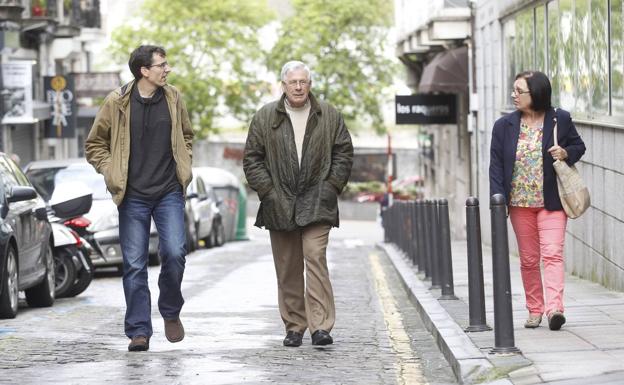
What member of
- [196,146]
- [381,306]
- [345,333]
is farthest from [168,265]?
[196,146]

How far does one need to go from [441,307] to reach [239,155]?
196ft

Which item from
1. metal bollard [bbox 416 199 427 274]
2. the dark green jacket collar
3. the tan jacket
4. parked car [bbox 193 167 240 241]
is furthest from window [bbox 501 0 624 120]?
parked car [bbox 193 167 240 241]

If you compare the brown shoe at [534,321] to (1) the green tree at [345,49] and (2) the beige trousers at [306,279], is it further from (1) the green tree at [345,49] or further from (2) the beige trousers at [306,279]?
(1) the green tree at [345,49]

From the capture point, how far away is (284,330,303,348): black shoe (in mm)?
9977

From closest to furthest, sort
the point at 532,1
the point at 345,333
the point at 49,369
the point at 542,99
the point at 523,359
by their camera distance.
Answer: the point at 523,359
the point at 49,369
the point at 542,99
the point at 345,333
the point at 532,1

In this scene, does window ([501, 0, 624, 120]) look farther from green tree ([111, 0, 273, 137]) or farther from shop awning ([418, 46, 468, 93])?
green tree ([111, 0, 273, 137])

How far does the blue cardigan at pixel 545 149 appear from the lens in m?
→ 9.66

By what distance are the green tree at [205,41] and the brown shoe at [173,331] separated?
53868 mm

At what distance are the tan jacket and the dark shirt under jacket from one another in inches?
1.6

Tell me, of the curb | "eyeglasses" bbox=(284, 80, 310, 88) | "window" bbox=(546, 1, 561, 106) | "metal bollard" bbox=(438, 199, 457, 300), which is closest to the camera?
the curb

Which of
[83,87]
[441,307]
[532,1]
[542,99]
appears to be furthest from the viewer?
[83,87]

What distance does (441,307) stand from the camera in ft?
39.4

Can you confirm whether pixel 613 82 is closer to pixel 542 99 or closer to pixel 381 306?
pixel 381 306

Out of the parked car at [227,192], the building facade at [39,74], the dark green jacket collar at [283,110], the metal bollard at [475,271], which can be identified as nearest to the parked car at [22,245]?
the dark green jacket collar at [283,110]
